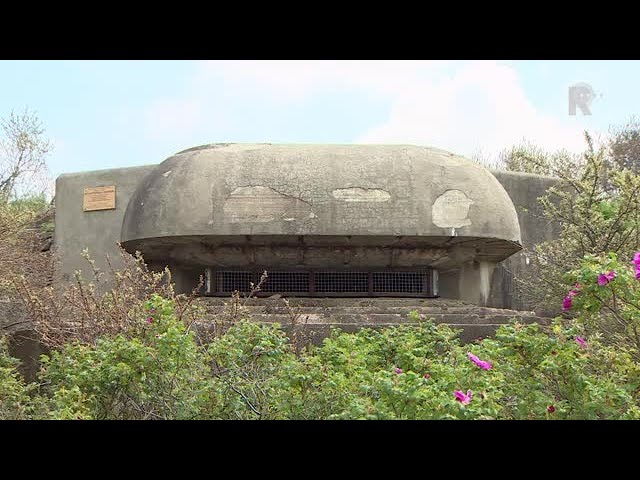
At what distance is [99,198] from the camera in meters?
11.2

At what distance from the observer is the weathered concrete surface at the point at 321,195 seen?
7.72 metres

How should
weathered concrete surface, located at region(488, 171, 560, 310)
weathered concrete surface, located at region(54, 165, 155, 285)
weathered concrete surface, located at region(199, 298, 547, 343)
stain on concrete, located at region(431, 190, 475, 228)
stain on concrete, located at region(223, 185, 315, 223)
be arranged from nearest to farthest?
weathered concrete surface, located at region(199, 298, 547, 343), stain on concrete, located at region(223, 185, 315, 223), stain on concrete, located at region(431, 190, 475, 228), weathered concrete surface, located at region(488, 171, 560, 310), weathered concrete surface, located at region(54, 165, 155, 285)

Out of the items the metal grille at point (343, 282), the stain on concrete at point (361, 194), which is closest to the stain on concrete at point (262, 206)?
the stain on concrete at point (361, 194)

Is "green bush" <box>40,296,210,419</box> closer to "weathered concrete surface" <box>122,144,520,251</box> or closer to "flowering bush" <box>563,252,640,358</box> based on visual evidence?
"flowering bush" <box>563,252,640,358</box>

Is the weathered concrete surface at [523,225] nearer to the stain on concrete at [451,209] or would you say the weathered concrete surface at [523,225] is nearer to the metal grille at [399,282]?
the metal grille at [399,282]

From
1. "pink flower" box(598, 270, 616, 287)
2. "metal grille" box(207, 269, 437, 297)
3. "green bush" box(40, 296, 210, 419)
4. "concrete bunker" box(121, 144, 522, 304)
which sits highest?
"concrete bunker" box(121, 144, 522, 304)

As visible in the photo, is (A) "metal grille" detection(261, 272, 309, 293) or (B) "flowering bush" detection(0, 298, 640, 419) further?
(A) "metal grille" detection(261, 272, 309, 293)

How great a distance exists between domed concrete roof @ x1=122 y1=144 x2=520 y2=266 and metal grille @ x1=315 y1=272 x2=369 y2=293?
2.51 feet

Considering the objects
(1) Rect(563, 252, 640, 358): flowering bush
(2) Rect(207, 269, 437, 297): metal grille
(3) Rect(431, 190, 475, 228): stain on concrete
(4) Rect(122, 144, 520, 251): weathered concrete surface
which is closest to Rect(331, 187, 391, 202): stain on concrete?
(4) Rect(122, 144, 520, 251): weathered concrete surface

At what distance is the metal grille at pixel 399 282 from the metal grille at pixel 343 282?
4.4 inches

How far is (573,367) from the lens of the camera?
378 centimetres

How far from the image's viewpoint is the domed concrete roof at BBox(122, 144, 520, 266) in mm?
7723
